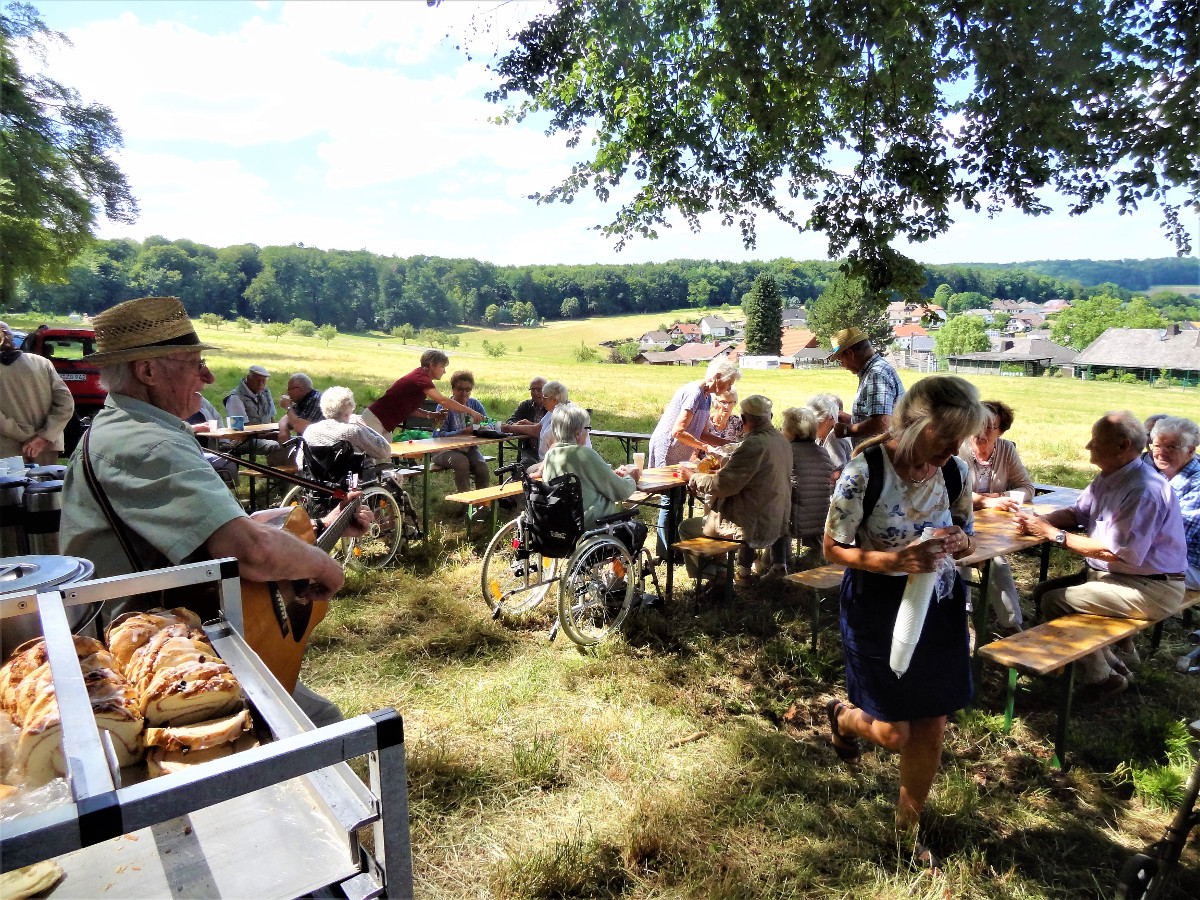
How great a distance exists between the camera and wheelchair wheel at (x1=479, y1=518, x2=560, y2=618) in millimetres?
4836

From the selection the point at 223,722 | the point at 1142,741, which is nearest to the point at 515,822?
the point at 223,722

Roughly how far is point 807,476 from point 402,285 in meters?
76.9

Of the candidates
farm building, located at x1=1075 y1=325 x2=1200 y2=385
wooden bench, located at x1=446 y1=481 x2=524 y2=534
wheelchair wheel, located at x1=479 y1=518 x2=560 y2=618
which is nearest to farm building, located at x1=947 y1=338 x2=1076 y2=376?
farm building, located at x1=1075 y1=325 x2=1200 y2=385

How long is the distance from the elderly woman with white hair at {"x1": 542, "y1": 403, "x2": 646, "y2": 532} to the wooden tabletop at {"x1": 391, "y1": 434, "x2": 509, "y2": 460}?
86.7 inches

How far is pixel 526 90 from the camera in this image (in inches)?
333

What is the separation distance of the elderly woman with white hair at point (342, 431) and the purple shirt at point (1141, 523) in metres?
4.66

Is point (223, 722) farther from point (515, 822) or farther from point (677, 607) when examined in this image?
point (677, 607)

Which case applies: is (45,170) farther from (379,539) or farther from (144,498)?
(144,498)

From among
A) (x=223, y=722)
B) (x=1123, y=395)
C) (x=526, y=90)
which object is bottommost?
(x=1123, y=395)

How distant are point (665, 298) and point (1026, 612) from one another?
93754 mm

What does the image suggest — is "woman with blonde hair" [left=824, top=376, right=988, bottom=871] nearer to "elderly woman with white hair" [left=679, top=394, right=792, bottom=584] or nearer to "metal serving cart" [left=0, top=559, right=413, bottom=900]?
"metal serving cart" [left=0, top=559, right=413, bottom=900]

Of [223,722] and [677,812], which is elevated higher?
[223,722]

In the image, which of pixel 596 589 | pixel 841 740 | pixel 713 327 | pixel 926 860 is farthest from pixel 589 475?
pixel 713 327

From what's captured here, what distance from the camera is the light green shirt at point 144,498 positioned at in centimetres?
169
